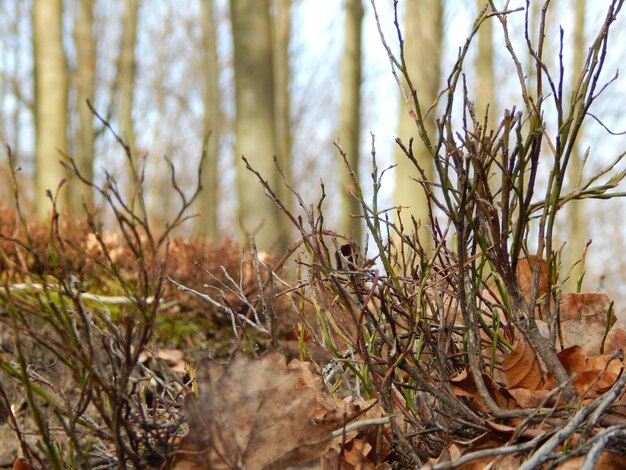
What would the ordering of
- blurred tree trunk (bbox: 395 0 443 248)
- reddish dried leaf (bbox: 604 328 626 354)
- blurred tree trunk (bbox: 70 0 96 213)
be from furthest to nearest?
blurred tree trunk (bbox: 70 0 96 213), blurred tree trunk (bbox: 395 0 443 248), reddish dried leaf (bbox: 604 328 626 354)

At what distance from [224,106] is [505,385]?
1849 cm

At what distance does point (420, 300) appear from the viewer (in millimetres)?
1191

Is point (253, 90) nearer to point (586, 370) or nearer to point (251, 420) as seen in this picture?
point (586, 370)

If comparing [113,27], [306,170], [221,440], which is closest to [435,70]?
[221,440]

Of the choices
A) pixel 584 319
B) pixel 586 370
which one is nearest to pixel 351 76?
pixel 584 319

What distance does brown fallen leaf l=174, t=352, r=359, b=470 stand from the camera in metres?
0.93

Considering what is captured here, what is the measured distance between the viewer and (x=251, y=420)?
0.96 metres

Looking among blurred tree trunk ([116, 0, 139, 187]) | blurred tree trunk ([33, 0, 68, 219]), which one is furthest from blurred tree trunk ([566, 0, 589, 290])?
blurred tree trunk ([116, 0, 139, 187])

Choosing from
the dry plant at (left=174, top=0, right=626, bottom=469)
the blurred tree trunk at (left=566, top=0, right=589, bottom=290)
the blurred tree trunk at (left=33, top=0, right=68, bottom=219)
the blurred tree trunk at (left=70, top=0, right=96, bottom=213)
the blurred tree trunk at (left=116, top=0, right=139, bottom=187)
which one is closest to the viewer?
the dry plant at (left=174, top=0, right=626, bottom=469)

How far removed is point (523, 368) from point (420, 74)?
562 centimetres

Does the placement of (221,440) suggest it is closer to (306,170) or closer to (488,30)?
(488,30)

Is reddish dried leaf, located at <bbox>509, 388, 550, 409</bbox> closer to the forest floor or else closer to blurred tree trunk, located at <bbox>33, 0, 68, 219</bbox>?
the forest floor

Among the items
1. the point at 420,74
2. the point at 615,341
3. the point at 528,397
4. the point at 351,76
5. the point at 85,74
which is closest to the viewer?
the point at 528,397

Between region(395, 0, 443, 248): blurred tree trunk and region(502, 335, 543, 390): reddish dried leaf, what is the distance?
15.8 ft
